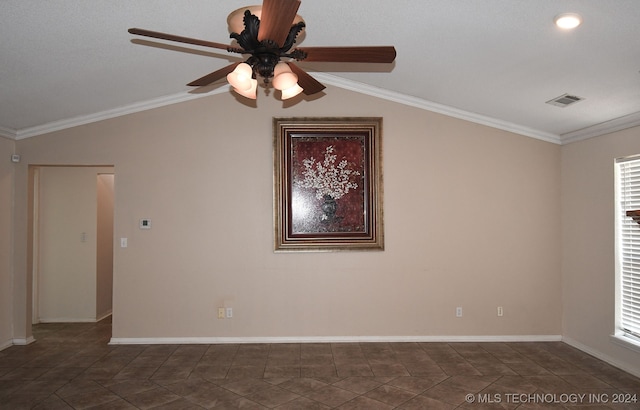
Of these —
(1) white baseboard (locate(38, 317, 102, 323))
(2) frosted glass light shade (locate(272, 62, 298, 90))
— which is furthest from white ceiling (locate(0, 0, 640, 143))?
(1) white baseboard (locate(38, 317, 102, 323))

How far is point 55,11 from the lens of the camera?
2.78 m

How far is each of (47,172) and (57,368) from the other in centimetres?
293

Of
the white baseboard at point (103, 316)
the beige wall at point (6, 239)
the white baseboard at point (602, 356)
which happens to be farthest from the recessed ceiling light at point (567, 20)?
the white baseboard at point (103, 316)

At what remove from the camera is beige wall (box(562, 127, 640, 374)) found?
414 centimetres

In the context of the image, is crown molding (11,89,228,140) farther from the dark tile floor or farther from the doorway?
the dark tile floor

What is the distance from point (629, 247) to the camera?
4020 mm

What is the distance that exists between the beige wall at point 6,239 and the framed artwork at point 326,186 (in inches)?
113

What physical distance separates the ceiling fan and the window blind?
291 cm

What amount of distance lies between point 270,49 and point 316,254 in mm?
2952

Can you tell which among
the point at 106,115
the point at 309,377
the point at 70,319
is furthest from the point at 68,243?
the point at 309,377

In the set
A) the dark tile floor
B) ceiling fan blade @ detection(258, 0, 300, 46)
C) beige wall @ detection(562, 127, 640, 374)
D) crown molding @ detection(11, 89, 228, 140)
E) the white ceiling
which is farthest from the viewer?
crown molding @ detection(11, 89, 228, 140)

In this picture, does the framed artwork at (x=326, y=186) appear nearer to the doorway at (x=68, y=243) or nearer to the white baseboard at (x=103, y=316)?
the doorway at (x=68, y=243)

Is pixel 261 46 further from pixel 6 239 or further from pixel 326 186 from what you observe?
pixel 6 239

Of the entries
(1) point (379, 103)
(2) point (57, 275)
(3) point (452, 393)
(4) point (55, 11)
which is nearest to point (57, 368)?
(2) point (57, 275)
